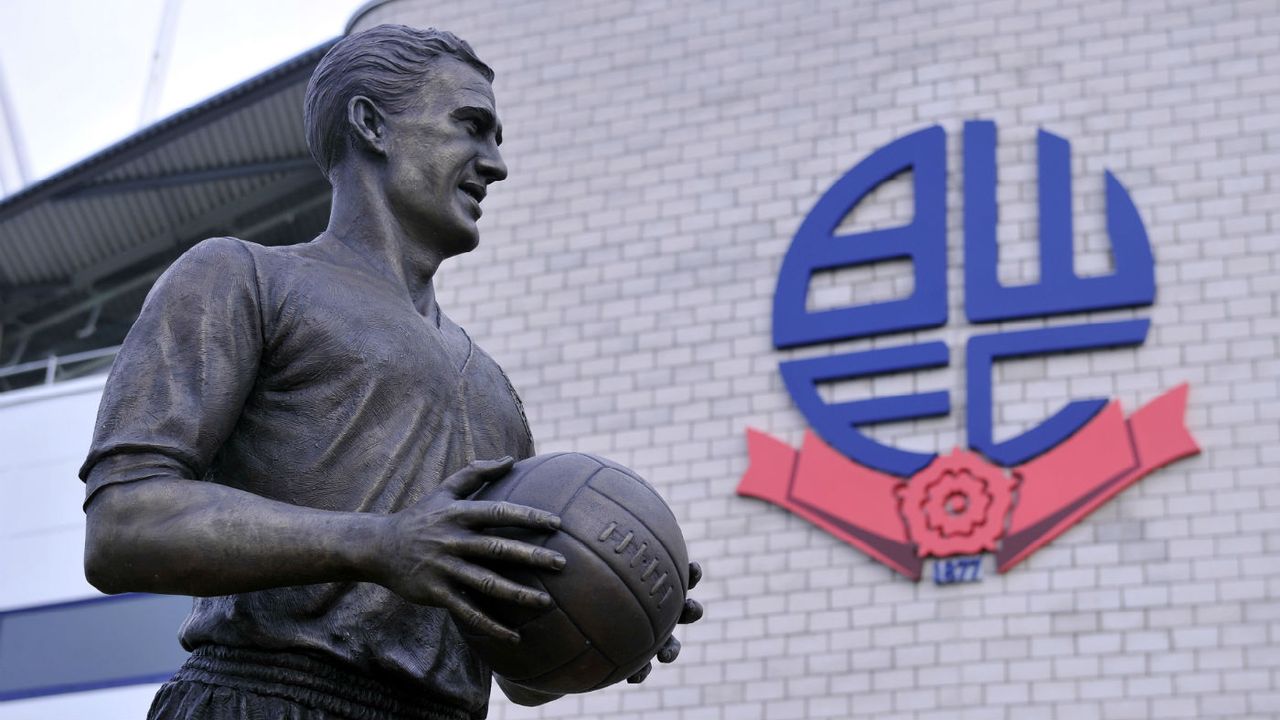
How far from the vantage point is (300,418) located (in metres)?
4.04

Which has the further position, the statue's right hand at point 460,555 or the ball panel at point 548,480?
the ball panel at point 548,480

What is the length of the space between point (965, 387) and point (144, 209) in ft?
36.4

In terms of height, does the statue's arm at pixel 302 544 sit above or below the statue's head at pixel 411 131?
below

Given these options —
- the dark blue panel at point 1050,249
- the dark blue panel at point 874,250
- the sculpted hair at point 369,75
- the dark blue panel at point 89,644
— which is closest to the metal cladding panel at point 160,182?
the dark blue panel at point 89,644

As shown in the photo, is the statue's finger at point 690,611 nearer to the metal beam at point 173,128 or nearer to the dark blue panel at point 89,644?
the dark blue panel at point 89,644

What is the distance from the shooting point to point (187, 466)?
3.86 meters

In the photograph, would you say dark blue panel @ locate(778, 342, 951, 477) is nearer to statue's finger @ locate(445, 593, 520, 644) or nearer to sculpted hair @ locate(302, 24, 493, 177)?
sculpted hair @ locate(302, 24, 493, 177)

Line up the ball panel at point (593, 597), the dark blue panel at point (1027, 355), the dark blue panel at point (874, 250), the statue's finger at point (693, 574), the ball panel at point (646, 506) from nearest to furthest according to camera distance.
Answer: the ball panel at point (593, 597) < the ball panel at point (646, 506) < the statue's finger at point (693, 574) < the dark blue panel at point (1027, 355) < the dark blue panel at point (874, 250)

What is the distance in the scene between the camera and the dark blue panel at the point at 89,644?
1945cm

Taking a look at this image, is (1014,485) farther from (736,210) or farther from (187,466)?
(187,466)

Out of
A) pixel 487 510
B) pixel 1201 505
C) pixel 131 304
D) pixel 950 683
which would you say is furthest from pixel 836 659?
pixel 487 510

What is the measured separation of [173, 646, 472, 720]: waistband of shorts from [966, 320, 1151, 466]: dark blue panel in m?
12.4

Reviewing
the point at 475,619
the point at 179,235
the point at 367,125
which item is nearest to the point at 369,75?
the point at 367,125

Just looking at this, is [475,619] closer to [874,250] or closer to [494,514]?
[494,514]
